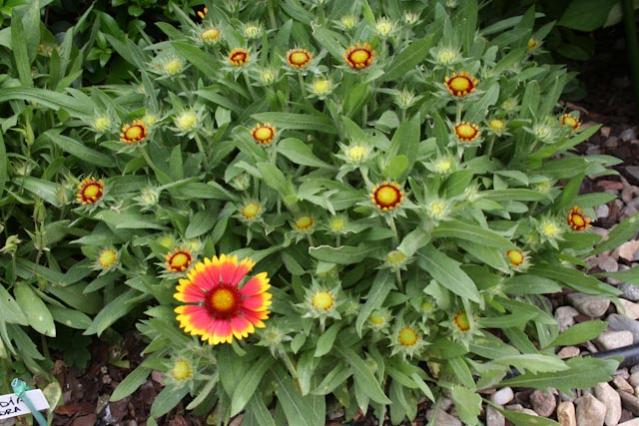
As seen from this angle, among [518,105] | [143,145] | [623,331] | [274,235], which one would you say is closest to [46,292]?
[143,145]

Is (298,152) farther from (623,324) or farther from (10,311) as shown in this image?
(623,324)

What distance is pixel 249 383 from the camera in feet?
5.85

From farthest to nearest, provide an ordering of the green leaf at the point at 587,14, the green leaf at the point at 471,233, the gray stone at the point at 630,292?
the green leaf at the point at 587,14
the gray stone at the point at 630,292
the green leaf at the point at 471,233

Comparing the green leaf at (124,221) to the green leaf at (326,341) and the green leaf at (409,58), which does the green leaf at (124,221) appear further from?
the green leaf at (409,58)

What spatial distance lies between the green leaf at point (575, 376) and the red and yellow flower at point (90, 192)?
3.71 ft

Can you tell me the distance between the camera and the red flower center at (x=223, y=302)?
5.32 feet

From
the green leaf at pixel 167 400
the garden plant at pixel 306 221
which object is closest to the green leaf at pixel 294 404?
the garden plant at pixel 306 221

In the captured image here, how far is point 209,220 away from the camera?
192cm

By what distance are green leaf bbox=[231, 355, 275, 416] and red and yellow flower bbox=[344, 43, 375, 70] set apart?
0.73m

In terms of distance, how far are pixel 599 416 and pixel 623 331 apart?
30cm

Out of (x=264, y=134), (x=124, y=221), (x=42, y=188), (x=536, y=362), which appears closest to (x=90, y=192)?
(x=124, y=221)

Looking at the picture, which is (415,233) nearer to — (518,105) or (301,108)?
(301,108)

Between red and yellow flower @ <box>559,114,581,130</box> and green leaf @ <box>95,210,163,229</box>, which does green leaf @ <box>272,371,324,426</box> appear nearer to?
green leaf @ <box>95,210,163,229</box>

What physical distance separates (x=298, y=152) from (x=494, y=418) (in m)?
0.83
